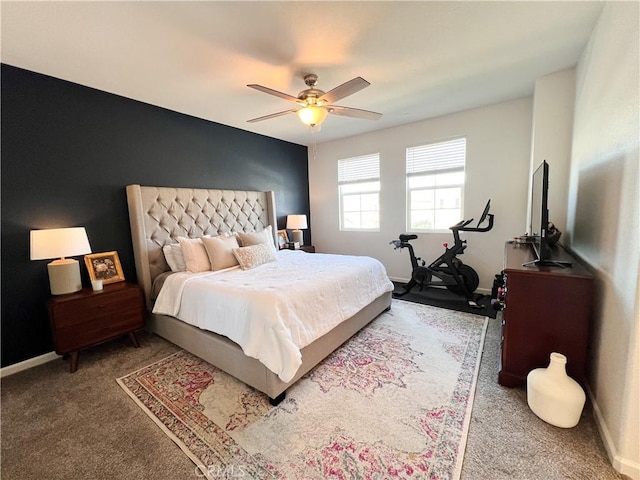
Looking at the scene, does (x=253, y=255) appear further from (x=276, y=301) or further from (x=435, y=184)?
(x=435, y=184)

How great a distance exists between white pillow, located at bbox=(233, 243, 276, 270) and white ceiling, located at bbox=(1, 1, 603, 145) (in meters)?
1.79

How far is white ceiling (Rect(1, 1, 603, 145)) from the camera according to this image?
178cm

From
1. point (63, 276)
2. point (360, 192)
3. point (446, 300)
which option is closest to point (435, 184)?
point (360, 192)

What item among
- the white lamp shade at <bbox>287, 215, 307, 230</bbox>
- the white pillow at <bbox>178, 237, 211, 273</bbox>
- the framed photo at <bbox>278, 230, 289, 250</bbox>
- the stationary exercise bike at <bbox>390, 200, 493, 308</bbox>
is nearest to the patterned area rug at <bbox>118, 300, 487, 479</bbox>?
the white pillow at <bbox>178, 237, 211, 273</bbox>

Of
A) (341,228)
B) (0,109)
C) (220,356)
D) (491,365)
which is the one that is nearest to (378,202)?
(341,228)

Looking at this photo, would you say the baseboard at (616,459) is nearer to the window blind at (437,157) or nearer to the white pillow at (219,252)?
the white pillow at (219,252)

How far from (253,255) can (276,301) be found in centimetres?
136

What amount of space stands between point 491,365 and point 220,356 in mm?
2288

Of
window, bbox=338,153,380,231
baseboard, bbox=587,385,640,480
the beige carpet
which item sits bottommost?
the beige carpet

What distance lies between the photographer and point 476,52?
2.37 metres

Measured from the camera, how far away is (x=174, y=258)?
3.11 m

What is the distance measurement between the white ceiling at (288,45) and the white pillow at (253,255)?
70.6 inches

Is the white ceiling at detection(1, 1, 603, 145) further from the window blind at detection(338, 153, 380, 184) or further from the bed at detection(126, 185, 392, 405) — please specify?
the window blind at detection(338, 153, 380, 184)

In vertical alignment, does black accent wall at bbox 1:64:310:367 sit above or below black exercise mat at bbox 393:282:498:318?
above
